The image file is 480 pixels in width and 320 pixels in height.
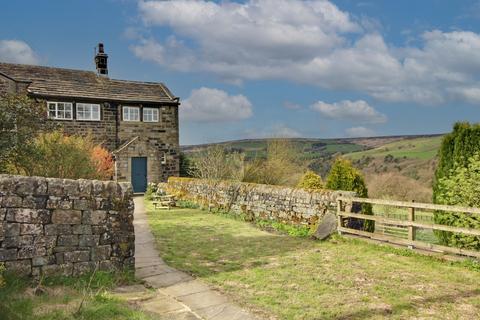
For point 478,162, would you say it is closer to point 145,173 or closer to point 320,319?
point 320,319

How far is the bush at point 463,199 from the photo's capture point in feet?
27.3

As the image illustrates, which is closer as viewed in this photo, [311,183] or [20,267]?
[20,267]

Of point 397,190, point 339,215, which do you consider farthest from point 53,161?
point 397,190

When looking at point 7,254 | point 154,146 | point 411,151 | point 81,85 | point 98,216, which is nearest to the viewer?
point 7,254

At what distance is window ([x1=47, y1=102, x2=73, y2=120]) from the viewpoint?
2419 centimetres

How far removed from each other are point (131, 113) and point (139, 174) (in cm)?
436

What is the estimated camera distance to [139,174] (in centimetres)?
2641

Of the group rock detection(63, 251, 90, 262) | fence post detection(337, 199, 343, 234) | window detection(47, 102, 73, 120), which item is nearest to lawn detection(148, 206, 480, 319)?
fence post detection(337, 199, 343, 234)

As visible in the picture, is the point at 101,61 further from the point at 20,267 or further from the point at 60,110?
the point at 20,267

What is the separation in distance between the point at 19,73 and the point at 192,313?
2525cm

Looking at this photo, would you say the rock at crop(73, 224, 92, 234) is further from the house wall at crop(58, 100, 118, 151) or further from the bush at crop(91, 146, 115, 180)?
the house wall at crop(58, 100, 118, 151)

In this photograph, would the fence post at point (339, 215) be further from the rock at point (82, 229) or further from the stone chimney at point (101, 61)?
the stone chimney at point (101, 61)

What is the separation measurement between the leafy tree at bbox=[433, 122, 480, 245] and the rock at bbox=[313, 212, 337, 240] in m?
2.51

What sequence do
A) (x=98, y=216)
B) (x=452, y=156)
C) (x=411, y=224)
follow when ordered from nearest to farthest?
1. (x=98, y=216)
2. (x=411, y=224)
3. (x=452, y=156)
